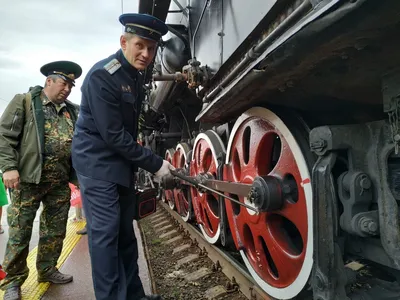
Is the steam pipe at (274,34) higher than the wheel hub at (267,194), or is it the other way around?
the steam pipe at (274,34)

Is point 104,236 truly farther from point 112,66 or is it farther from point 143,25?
point 143,25

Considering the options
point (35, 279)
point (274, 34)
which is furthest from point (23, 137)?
point (274, 34)

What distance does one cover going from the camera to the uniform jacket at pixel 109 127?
173 cm

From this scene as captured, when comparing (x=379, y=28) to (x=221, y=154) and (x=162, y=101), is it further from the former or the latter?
(x=162, y=101)

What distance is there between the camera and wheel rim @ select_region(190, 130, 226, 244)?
2.80 m

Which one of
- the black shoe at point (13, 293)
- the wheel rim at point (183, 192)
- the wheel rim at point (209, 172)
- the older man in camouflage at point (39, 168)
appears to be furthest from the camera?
the wheel rim at point (183, 192)

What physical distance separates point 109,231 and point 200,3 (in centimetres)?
210

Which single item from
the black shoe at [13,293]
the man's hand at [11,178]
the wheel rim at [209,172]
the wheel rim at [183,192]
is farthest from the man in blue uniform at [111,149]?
the wheel rim at [183,192]

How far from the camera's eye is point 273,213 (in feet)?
6.19

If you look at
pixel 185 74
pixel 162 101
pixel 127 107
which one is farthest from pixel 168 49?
pixel 127 107

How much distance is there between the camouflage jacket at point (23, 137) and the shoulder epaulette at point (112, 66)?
97 cm

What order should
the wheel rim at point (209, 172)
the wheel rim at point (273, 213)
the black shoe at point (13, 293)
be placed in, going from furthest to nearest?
1. the wheel rim at point (209, 172)
2. the black shoe at point (13, 293)
3. the wheel rim at point (273, 213)

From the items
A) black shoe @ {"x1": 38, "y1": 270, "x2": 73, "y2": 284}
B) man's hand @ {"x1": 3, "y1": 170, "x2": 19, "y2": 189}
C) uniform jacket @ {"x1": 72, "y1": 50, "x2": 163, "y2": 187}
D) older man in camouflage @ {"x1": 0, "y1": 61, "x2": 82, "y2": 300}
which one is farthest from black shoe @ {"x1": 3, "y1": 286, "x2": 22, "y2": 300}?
uniform jacket @ {"x1": 72, "y1": 50, "x2": 163, "y2": 187}

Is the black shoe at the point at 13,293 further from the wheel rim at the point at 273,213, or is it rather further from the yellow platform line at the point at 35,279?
the wheel rim at the point at 273,213
